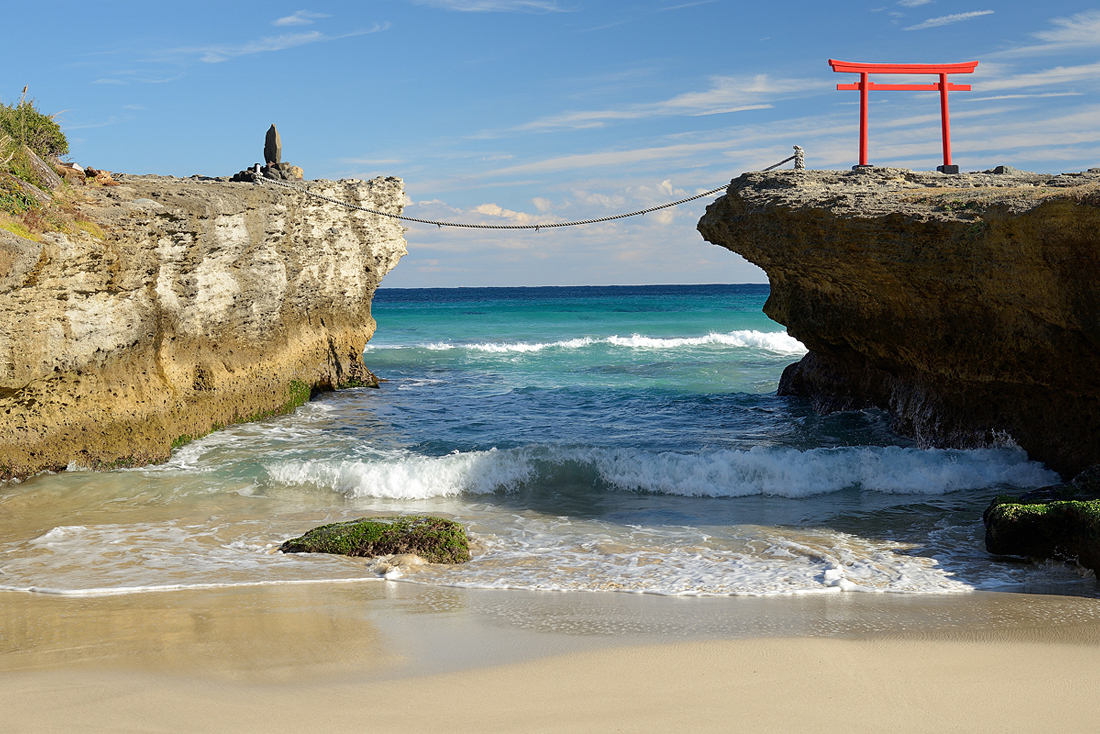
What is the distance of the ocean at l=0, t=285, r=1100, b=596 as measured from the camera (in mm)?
6297

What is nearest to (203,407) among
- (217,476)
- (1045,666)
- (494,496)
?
(217,476)

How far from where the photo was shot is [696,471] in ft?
31.3

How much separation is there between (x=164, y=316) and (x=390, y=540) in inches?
237

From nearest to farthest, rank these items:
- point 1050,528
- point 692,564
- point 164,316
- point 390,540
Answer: point 1050,528
point 692,564
point 390,540
point 164,316

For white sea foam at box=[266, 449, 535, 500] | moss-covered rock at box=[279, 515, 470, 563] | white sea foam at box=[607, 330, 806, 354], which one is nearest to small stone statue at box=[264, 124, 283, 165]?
white sea foam at box=[266, 449, 535, 500]

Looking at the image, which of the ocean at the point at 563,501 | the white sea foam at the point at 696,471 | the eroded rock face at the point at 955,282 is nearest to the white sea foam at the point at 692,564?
the ocean at the point at 563,501

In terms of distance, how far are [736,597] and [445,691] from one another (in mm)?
2524

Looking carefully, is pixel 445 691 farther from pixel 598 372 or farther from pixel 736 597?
pixel 598 372

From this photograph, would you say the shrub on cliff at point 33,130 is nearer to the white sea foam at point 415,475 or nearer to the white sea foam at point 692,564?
the white sea foam at point 415,475

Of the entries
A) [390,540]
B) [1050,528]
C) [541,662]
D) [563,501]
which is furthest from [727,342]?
[541,662]

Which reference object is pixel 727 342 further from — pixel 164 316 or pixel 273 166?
pixel 164 316

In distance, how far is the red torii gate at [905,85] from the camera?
10.4 metres

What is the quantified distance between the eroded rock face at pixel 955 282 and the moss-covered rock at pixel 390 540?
5.96m

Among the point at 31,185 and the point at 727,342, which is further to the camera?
the point at 727,342
